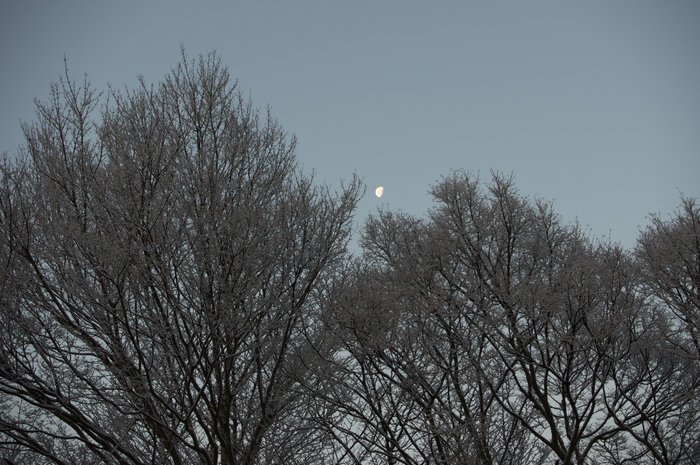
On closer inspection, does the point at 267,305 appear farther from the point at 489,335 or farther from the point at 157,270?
the point at 489,335

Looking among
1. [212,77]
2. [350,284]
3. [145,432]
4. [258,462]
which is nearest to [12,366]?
[145,432]

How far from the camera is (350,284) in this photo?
787 cm

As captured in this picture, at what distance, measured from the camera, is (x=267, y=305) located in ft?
16.9

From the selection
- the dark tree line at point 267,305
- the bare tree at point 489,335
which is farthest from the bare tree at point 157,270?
the bare tree at point 489,335

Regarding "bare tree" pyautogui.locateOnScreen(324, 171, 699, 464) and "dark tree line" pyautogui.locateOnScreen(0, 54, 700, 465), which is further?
"bare tree" pyautogui.locateOnScreen(324, 171, 699, 464)

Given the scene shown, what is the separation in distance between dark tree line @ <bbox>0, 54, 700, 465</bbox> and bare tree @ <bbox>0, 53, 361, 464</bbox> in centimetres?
4

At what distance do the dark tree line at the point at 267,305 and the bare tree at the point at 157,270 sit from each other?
0.04 m

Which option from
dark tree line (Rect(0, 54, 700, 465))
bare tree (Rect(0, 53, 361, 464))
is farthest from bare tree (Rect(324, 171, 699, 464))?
bare tree (Rect(0, 53, 361, 464))

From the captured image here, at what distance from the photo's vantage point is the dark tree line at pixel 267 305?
4586 mm

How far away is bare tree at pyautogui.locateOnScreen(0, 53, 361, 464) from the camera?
447cm

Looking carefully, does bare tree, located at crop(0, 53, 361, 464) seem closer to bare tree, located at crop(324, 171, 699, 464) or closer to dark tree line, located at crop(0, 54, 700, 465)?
dark tree line, located at crop(0, 54, 700, 465)

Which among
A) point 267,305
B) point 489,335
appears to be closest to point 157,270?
point 267,305

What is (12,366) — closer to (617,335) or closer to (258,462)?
(258,462)

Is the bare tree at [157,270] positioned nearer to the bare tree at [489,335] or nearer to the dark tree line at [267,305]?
the dark tree line at [267,305]
